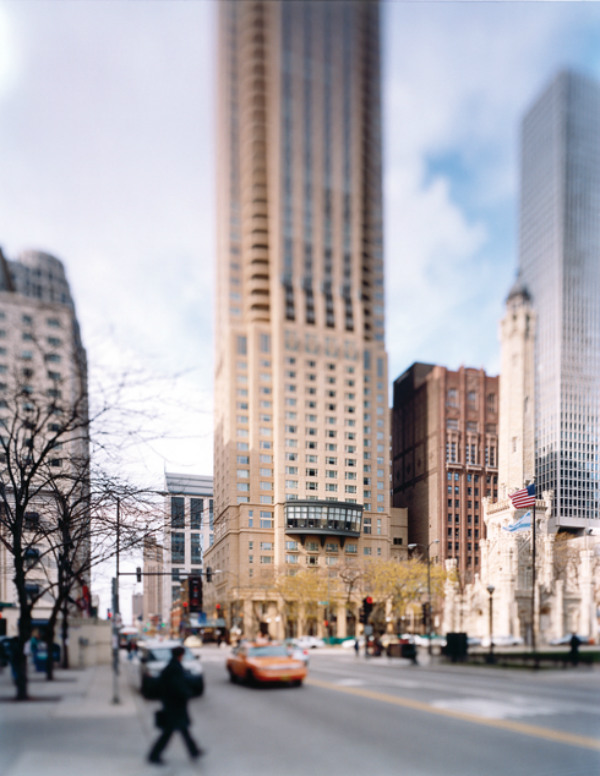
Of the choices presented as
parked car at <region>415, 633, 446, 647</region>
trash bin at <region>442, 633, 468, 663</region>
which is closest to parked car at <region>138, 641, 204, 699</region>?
parked car at <region>415, 633, 446, 647</region>

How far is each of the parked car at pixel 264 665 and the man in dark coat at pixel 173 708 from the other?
40 centimetres

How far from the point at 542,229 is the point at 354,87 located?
182 centimetres

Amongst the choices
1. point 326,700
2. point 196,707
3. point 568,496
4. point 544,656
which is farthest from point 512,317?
point 196,707

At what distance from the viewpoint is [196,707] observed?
4.04 m

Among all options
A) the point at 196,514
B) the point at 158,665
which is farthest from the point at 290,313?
the point at 158,665

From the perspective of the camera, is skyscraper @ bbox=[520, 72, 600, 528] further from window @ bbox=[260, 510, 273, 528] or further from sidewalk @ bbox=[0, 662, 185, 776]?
sidewalk @ bbox=[0, 662, 185, 776]

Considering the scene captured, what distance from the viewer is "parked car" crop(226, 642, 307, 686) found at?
166 inches

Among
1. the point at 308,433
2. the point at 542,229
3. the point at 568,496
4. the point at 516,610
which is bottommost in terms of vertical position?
the point at 516,610

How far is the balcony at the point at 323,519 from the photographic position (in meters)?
4.33

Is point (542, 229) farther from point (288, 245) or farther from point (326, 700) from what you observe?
point (326, 700)

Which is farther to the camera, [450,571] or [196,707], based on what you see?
[450,571]

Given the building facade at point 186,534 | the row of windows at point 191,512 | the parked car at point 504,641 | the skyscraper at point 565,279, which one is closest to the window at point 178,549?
the building facade at point 186,534

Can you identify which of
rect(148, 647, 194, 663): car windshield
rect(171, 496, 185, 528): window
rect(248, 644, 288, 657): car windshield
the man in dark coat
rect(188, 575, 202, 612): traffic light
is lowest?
the man in dark coat

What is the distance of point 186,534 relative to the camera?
481 cm
